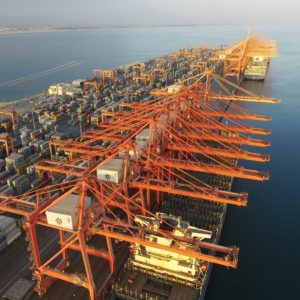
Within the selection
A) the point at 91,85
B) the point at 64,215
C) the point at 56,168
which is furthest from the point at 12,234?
the point at 91,85

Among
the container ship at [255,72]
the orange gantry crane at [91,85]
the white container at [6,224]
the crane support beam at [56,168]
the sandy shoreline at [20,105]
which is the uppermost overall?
the crane support beam at [56,168]

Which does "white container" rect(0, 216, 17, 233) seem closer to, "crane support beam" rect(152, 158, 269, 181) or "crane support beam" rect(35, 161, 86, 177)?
"crane support beam" rect(35, 161, 86, 177)

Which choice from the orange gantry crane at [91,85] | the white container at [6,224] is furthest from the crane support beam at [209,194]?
the orange gantry crane at [91,85]

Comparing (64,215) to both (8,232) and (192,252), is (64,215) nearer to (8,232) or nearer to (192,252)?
(192,252)

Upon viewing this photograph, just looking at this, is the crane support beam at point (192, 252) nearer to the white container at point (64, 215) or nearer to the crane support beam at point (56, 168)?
the white container at point (64, 215)

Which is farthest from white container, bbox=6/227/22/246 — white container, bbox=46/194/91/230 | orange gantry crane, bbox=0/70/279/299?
white container, bbox=46/194/91/230

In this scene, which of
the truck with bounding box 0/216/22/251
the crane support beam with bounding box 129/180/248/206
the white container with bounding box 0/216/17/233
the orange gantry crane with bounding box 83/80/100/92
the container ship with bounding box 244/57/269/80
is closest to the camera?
the crane support beam with bounding box 129/180/248/206
